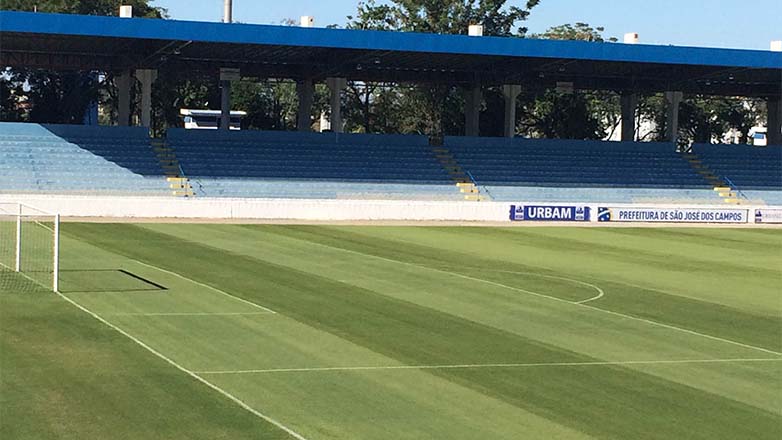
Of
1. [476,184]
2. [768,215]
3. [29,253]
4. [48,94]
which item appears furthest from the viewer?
[48,94]

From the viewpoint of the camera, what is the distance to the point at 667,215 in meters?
58.0

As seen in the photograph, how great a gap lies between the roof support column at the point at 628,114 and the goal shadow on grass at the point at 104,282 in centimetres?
4929

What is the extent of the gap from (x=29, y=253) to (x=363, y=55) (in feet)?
104

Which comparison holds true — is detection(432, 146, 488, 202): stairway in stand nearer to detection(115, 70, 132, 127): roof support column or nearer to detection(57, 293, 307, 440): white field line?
detection(115, 70, 132, 127): roof support column


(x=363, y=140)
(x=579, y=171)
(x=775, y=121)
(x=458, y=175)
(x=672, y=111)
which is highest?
(x=672, y=111)

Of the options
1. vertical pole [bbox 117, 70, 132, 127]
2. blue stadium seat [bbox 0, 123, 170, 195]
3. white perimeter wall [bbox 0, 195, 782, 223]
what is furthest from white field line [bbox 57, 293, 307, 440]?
vertical pole [bbox 117, 70, 132, 127]

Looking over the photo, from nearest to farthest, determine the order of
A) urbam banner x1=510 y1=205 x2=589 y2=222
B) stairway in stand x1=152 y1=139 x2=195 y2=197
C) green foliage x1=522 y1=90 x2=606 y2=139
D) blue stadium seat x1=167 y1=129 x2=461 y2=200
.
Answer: urbam banner x1=510 y1=205 x2=589 y2=222
stairway in stand x1=152 y1=139 x2=195 y2=197
blue stadium seat x1=167 y1=129 x2=461 y2=200
green foliage x1=522 y1=90 x2=606 y2=139

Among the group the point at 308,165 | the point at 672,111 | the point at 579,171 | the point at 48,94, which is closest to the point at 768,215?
the point at 579,171

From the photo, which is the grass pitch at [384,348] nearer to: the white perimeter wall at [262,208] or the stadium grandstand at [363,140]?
the white perimeter wall at [262,208]

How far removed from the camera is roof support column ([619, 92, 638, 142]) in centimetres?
7400

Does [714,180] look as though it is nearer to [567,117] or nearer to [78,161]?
[567,117]

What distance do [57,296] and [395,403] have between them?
11.2m

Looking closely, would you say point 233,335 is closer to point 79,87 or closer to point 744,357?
point 744,357

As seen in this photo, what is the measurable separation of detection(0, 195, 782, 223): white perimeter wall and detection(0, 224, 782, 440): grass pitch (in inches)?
494
